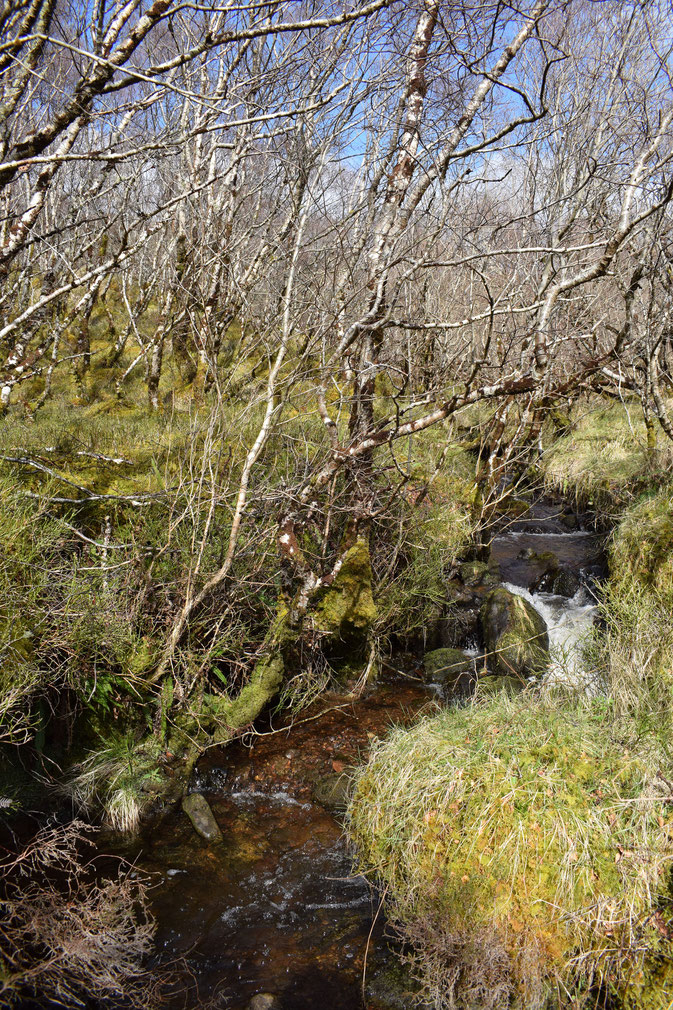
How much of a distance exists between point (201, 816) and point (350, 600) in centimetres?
233

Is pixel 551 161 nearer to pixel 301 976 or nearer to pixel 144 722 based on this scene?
pixel 144 722

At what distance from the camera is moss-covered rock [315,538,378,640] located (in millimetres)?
5852

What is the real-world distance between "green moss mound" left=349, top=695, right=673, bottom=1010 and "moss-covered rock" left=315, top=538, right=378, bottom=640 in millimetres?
2051

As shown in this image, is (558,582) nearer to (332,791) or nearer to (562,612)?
(562,612)

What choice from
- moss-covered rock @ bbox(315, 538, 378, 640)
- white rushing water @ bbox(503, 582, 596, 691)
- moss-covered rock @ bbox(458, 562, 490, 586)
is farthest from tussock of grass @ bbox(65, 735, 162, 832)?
moss-covered rock @ bbox(458, 562, 490, 586)

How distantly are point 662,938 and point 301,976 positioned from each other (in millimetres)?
1817

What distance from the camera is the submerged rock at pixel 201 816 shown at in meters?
4.22

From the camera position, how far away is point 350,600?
5.95 m

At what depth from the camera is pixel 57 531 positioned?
434cm

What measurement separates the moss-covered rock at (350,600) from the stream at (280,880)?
694 millimetres

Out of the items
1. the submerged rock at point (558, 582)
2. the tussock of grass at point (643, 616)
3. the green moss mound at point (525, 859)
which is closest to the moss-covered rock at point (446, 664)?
the tussock of grass at point (643, 616)

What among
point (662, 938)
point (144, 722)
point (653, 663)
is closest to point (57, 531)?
point (144, 722)

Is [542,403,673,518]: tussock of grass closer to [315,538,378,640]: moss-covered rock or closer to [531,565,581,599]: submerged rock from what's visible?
[531,565,581,599]: submerged rock

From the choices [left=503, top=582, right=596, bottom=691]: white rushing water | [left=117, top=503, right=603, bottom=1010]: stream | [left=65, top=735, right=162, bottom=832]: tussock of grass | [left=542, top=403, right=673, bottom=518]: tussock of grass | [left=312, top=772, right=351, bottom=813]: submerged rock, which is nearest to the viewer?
[left=117, top=503, right=603, bottom=1010]: stream
